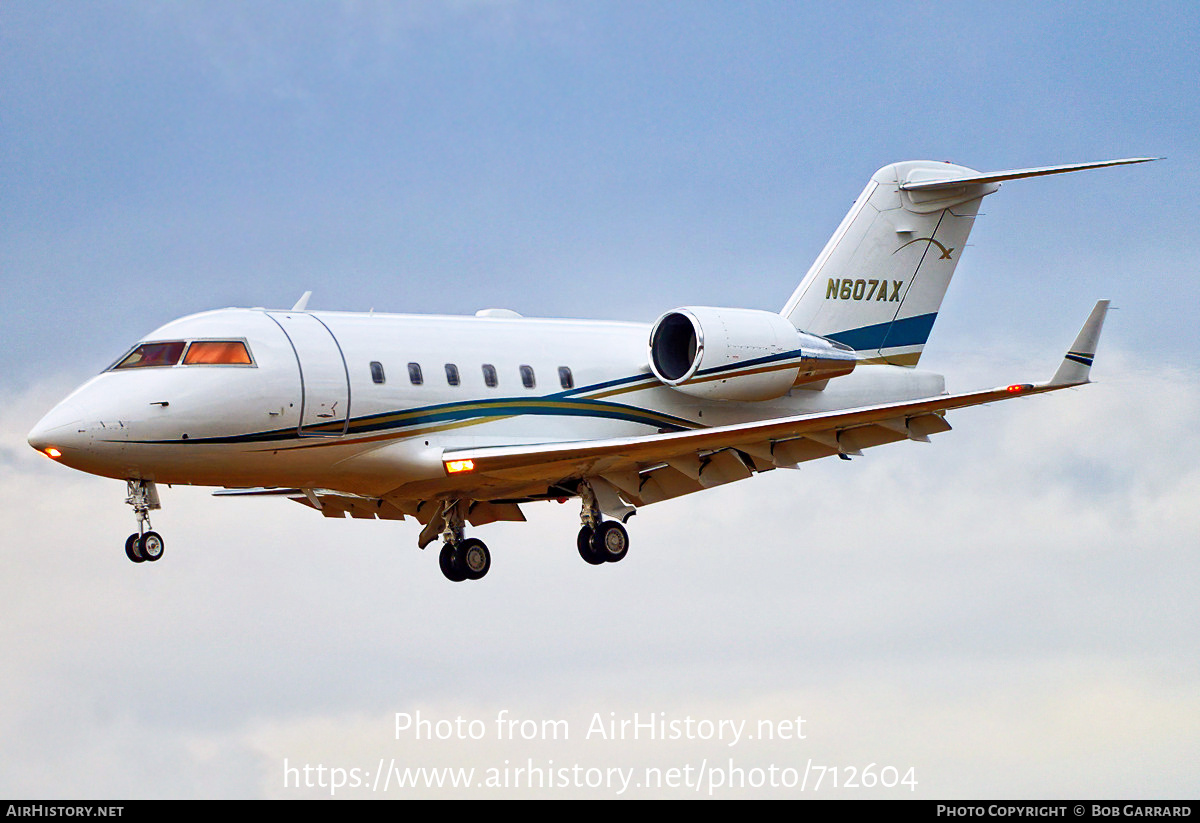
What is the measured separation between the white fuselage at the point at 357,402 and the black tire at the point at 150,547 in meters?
1.01

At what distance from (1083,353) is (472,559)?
1000cm

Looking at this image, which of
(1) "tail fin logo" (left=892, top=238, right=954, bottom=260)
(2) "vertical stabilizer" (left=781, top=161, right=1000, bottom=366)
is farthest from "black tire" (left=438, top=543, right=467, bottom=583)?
(1) "tail fin logo" (left=892, top=238, right=954, bottom=260)

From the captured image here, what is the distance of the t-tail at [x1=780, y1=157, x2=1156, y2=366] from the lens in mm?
28109

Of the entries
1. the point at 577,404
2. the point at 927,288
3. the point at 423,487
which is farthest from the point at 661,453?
the point at 927,288

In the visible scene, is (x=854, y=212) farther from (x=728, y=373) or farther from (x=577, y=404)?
(x=577, y=404)

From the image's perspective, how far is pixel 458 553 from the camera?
87.5 feet

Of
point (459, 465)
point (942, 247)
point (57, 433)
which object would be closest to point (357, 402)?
point (459, 465)

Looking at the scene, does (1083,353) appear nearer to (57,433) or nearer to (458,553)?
(458,553)

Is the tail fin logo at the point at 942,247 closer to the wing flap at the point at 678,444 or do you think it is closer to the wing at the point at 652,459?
the wing at the point at 652,459

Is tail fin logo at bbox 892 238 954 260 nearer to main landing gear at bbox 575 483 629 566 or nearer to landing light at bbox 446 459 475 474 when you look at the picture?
main landing gear at bbox 575 483 629 566

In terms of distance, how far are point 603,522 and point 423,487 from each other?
293cm

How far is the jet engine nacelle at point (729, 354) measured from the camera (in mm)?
25188

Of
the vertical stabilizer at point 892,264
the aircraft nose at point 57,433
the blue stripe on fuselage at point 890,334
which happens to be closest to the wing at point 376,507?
the aircraft nose at point 57,433

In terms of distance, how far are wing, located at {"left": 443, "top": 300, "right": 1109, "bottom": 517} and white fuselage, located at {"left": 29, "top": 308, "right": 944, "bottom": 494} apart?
572 mm
